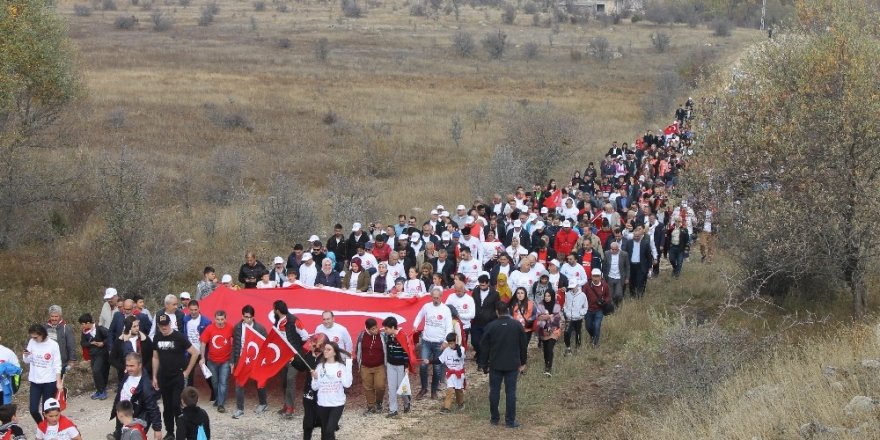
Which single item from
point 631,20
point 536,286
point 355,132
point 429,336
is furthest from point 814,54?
point 631,20

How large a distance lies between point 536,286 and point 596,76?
173 ft

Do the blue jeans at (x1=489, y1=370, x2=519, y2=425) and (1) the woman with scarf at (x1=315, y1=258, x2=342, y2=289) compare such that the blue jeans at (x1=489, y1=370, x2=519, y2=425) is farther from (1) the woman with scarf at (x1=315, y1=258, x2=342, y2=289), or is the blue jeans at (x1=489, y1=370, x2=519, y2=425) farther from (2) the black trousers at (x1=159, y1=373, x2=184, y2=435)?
(1) the woman with scarf at (x1=315, y1=258, x2=342, y2=289)

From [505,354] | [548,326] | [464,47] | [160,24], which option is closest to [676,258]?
[548,326]

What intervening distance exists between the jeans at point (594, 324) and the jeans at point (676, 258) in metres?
4.43

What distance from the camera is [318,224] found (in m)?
24.9

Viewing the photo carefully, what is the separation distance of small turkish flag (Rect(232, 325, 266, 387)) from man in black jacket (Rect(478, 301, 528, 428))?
312cm

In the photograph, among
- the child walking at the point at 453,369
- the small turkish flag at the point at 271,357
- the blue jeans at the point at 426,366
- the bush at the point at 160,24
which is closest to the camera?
the small turkish flag at the point at 271,357

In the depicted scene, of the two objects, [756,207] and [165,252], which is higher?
[756,207]

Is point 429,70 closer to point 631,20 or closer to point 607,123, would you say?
point 607,123

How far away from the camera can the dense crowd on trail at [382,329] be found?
1137 centimetres

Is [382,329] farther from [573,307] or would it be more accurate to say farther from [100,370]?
[100,370]

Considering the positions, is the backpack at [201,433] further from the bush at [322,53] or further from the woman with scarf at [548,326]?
the bush at [322,53]

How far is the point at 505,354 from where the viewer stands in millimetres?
12039

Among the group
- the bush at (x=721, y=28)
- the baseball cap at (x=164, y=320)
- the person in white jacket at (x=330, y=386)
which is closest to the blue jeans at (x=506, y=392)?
the person in white jacket at (x=330, y=386)
